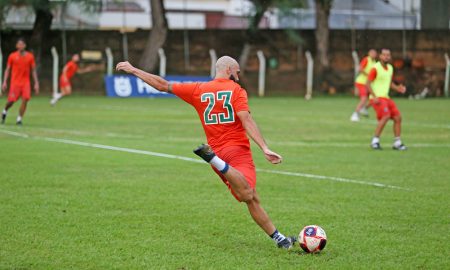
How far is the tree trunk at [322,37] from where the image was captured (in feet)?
152

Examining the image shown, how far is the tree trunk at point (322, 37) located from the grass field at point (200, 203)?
77.2 ft

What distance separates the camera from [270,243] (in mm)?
9047

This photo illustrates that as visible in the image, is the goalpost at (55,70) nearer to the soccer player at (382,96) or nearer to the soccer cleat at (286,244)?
the soccer player at (382,96)

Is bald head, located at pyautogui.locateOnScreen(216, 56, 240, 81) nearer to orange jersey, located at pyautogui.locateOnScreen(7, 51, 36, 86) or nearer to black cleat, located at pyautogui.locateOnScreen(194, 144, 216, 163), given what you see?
black cleat, located at pyautogui.locateOnScreen(194, 144, 216, 163)

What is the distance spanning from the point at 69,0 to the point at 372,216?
37016mm

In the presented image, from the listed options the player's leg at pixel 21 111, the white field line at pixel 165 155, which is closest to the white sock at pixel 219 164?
the white field line at pixel 165 155

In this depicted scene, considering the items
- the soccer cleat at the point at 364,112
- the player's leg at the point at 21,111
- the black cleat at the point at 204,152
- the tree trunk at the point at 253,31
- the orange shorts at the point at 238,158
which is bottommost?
the soccer cleat at the point at 364,112

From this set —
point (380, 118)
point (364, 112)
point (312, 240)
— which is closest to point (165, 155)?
point (380, 118)

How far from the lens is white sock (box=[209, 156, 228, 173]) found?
8.20m

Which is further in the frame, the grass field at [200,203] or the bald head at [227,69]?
the bald head at [227,69]

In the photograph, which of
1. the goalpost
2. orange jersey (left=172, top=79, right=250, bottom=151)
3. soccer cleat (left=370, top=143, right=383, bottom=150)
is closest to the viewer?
Answer: orange jersey (left=172, top=79, right=250, bottom=151)

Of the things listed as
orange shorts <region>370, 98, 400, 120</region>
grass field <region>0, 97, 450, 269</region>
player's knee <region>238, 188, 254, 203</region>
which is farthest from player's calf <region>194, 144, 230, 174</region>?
orange shorts <region>370, 98, 400, 120</region>

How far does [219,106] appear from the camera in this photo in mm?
8781

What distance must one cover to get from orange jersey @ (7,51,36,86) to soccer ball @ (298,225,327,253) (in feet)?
57.1
